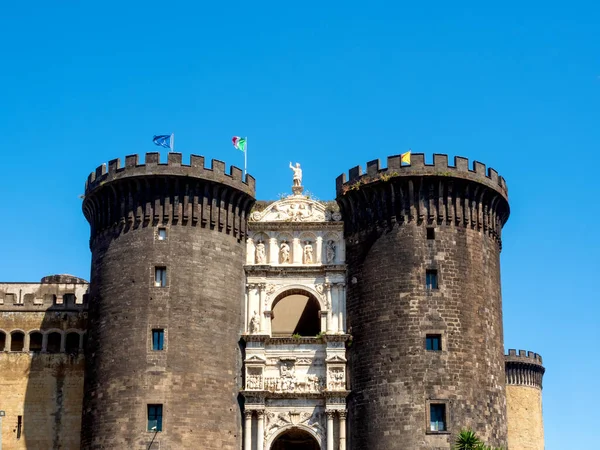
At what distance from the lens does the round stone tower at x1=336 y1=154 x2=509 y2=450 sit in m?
53.0

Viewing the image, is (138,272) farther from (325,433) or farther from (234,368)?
(325,433)

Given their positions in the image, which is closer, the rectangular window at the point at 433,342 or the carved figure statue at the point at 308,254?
the rectangular window at the point at 433,342

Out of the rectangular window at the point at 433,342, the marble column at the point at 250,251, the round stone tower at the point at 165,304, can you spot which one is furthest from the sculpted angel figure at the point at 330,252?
the rectangular window at the point at 433,342

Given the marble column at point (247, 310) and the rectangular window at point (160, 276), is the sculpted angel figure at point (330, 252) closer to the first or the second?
the marble column at point (247, 310)

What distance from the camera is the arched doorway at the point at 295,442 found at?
6081 cm

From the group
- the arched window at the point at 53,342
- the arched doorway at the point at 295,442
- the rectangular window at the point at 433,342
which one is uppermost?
the arched window at the point at 53,342

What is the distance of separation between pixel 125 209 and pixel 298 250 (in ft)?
31.3

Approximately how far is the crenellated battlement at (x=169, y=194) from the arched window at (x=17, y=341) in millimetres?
7715

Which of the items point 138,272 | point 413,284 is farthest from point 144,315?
point 413,284

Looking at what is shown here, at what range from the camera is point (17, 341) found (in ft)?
198

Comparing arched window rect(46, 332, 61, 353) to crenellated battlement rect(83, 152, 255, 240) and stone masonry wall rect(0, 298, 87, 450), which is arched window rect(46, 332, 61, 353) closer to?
stone masonry wall rect(0, 298, 87, 450)

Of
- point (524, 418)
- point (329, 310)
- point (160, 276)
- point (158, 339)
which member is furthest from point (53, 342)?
point (524, 418)

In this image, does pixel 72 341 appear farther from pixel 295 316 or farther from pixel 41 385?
pixel 295 316

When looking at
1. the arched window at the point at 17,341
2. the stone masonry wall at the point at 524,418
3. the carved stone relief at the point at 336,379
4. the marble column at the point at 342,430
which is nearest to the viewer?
the marble column at the point at 342,430
